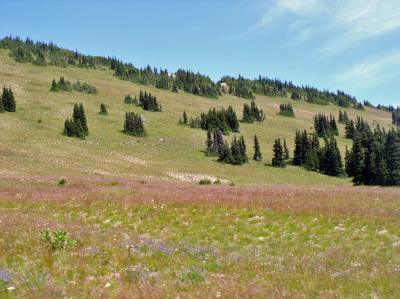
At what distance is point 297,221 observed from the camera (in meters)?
17.3

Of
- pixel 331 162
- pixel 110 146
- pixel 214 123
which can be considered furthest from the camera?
pixel 214 123

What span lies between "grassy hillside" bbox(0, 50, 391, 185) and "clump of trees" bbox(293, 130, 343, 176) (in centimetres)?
575

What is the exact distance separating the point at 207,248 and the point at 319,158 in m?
96.6

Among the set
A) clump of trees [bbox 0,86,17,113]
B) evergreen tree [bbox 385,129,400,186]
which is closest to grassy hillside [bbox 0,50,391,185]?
clump of trees [bbox 0,86,17,113]

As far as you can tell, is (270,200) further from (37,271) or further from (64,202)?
(37,271)

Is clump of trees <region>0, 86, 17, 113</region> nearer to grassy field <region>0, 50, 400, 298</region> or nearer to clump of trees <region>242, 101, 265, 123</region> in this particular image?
grassy field <region>0, 50, 400, 298</region>

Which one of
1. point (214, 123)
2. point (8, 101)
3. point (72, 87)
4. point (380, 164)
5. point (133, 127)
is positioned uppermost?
point (72, 87)

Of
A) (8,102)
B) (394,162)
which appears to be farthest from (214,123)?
(394,162)

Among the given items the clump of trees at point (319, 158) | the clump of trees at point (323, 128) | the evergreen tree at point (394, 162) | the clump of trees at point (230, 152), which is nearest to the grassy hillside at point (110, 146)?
the clump of trees at point (230, 152)

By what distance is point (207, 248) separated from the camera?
519 inches

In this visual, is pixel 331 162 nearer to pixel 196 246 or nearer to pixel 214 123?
pixel 214 123

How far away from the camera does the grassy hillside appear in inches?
2522

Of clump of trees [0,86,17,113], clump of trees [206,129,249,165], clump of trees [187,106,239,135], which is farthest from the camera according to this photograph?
clump of trees [187,106,239,135]

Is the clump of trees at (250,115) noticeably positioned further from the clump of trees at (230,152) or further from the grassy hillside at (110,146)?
the clump of trees at (230,152)
